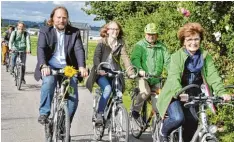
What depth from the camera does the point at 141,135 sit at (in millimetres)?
8734

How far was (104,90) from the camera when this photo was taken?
7.66m

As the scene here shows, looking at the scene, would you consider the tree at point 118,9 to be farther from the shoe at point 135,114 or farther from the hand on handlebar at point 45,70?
the hand on handlebar at point 45,70

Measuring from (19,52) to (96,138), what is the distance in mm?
7173

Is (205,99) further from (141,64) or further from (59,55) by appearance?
(141,64)

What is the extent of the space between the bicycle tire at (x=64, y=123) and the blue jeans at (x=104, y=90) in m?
0.95

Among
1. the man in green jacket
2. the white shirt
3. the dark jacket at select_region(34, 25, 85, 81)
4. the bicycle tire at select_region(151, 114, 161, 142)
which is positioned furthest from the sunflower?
the man in green jacket

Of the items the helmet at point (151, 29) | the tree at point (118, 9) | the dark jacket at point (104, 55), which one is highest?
the tree at point (118, 9)

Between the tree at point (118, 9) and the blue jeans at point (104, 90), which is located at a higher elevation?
the tree at point (118, 9)

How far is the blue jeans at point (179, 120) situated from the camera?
582cm

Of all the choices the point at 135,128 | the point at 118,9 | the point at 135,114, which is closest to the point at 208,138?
the point at 135,114

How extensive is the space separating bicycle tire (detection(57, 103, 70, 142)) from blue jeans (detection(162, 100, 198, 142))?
1184mm

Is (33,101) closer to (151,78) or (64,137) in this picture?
(151,78)

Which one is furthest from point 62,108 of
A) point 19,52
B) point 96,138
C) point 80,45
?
point 19,52

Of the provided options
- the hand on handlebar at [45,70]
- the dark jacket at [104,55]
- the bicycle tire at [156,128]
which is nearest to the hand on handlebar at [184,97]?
the bicycle tire at [156,128]
